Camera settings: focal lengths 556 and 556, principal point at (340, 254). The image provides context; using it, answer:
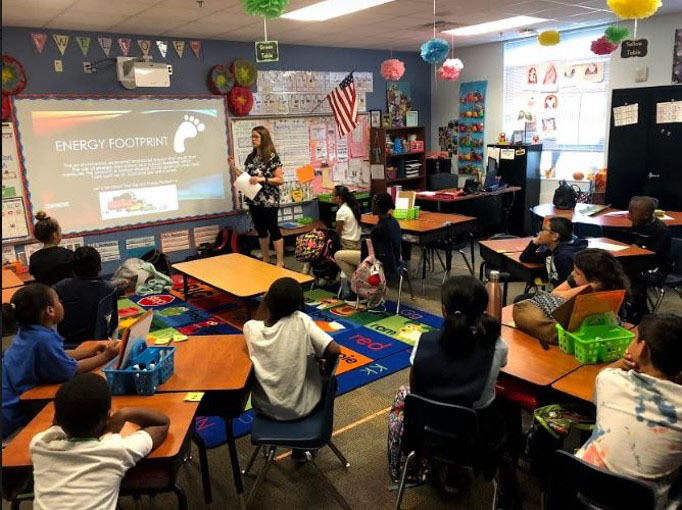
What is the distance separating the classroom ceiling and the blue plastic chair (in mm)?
3538

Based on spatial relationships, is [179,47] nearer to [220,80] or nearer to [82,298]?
[220,80]

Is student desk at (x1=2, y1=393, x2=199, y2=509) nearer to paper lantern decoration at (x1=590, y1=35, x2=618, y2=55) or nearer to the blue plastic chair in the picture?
the blue plastic chair

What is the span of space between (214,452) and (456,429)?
1435mm

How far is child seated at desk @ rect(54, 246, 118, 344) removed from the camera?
312 cm

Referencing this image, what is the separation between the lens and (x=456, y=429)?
79.0 inches

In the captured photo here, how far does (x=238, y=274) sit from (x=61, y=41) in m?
3.03

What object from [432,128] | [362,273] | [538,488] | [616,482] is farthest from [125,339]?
[432,128]

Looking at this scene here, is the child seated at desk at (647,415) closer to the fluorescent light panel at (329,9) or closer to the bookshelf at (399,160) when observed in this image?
the fluorescent light panel at (329,9)

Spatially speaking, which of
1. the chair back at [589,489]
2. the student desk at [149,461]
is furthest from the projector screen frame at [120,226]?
the chair back at [589,489]

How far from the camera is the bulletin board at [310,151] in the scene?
6.84m

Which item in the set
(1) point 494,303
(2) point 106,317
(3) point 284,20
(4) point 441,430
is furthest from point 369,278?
(3) point 284,20

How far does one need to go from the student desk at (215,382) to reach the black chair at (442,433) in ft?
2.22

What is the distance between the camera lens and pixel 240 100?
21.6 ft

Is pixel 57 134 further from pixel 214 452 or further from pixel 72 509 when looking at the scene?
pixel 72 509
